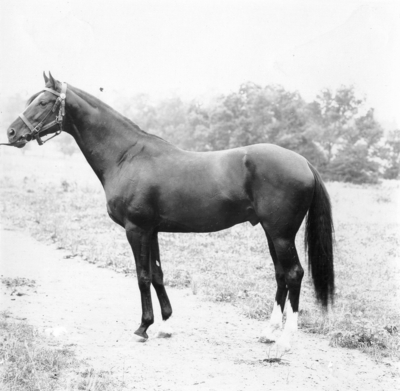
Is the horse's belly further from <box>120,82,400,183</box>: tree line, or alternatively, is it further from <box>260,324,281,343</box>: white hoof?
<box>120,82,400,183</box>: tree line

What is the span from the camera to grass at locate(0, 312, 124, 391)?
330 cm

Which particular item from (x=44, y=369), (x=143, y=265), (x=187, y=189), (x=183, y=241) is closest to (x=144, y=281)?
(x=143, y=265)

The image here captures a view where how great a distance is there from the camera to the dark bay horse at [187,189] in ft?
13.7

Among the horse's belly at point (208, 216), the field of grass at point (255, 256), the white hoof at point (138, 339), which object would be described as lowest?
the field of grass at point (255, 256)

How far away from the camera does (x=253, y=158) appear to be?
4.23 m

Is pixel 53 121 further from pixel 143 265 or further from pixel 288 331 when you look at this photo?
pixel 288 331

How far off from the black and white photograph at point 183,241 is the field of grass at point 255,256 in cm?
4

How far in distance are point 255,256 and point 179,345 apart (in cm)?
417

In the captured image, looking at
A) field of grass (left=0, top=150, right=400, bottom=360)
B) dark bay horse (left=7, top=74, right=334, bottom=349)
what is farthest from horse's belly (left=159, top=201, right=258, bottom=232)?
field of grass (left=0, top=150, right=400, bottom=360)

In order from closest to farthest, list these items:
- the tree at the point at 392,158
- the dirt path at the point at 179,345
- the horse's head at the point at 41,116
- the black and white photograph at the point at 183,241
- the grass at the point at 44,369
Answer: the grass at the point at 44,369
the dirt path at the point at 179,345
the black and white photograph at the point at 183,241
the horse's head at the point at 41,116
the tree at the point at 392,158

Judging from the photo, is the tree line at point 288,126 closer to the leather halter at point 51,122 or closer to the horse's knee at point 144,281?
the leather halter at point 51,122

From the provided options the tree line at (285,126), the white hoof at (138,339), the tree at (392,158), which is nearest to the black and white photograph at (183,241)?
the white hoof at (138,339)

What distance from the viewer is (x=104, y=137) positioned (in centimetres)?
476

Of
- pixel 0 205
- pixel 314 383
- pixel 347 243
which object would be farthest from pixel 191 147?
pixel 314 383
